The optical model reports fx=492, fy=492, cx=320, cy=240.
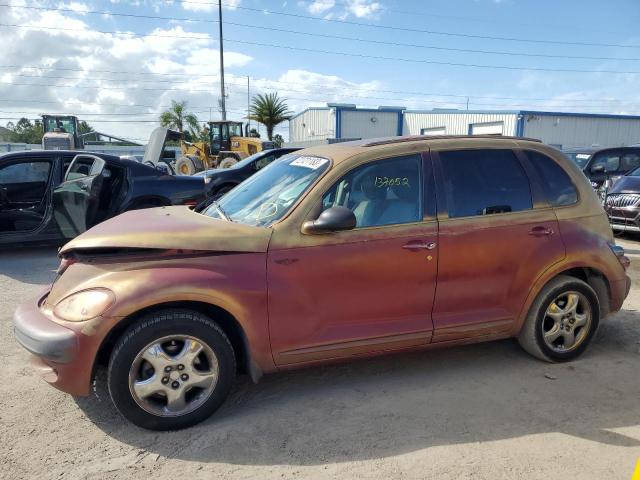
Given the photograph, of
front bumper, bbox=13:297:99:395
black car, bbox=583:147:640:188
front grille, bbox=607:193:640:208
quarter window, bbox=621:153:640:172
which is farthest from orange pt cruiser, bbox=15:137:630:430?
quarter window, bbox=621:153:640:172

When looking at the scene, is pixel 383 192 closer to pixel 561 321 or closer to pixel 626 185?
pixel 561 321

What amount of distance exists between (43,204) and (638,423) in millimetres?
7797

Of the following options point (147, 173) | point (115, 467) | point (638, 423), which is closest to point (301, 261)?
point (115, 467)

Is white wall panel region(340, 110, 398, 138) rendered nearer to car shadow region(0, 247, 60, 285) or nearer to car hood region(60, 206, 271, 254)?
car shadow region(0, 247, 60, 285)

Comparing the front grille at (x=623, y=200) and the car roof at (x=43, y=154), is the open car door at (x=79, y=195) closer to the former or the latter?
the car roof at (x=43, y=154)

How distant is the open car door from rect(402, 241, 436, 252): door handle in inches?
195

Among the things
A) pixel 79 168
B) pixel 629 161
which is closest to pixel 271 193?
pixel 79 168

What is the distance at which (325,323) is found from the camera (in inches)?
127

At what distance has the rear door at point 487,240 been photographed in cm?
352

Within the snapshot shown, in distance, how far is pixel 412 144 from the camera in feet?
11.9

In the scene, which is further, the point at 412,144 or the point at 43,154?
the point at 43,154

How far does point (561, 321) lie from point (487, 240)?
1.02 metres

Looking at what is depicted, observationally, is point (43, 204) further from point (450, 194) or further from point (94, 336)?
point (450, 194)

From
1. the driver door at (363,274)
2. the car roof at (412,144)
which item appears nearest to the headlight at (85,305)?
the driver door at (363,274)
